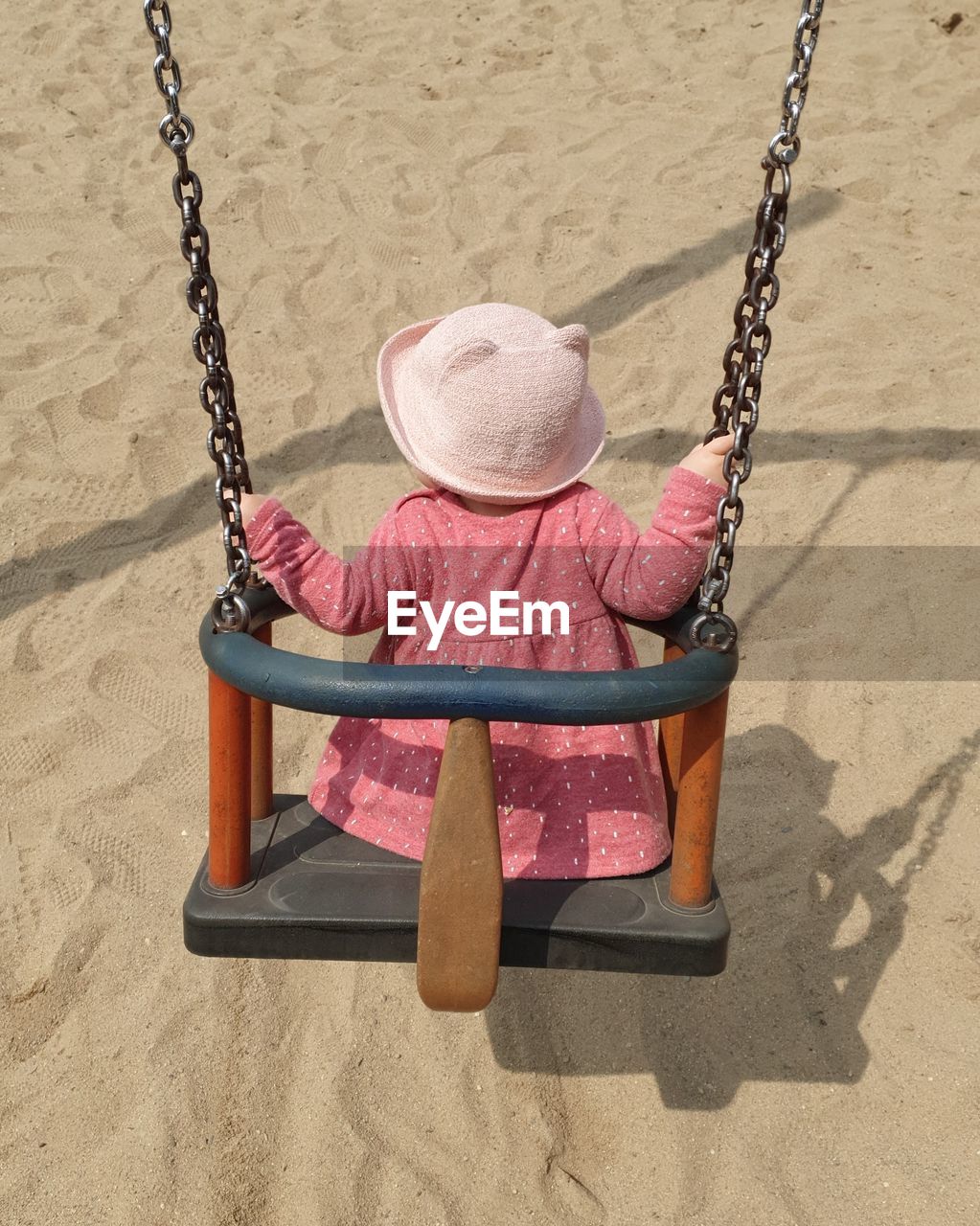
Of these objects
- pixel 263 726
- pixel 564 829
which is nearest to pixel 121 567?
pixel 263 726

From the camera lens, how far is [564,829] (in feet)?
5.88

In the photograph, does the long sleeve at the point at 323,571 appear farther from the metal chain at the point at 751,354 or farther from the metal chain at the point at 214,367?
the metal chain at the point at 751,354

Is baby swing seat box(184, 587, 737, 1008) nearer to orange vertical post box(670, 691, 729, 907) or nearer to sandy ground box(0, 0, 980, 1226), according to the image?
orange vertical post box(670, 691, 729, 907)

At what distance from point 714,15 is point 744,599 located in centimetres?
394

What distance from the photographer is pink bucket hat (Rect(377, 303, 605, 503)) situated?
1724mm

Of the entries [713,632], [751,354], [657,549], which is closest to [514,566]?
[657,549]

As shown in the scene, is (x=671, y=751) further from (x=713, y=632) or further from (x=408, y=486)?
(x=408, y=486)

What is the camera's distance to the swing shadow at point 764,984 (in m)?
2.26

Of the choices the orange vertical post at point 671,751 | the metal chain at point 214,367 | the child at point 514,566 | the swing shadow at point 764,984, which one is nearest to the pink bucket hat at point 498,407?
the child at point 514,566

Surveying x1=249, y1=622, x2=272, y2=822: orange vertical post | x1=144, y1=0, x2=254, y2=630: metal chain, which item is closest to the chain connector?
x1=144, y1=0, x2=254, y2=630: metal chain

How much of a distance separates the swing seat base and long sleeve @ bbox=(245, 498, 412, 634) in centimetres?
34

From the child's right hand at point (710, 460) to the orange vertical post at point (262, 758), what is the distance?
654mm

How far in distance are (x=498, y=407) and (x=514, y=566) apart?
21 centimetres

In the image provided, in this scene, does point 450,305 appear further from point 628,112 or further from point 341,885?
point 341,885
